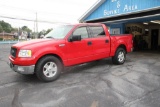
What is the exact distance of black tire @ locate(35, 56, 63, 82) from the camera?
487 cm

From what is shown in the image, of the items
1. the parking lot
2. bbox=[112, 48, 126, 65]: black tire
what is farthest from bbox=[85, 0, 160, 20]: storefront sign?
the parking lot

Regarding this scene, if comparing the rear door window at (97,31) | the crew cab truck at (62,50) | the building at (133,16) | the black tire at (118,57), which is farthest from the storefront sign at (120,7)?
the rear door window at (97,31)

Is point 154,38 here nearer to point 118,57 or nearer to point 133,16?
point 133,16

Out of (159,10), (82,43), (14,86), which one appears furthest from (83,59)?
(159,10)

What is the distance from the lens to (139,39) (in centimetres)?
1695

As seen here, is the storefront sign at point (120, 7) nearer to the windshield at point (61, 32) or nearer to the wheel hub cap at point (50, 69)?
the windshield at point (61, 32)

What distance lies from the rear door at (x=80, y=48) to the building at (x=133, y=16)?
502 centimetres

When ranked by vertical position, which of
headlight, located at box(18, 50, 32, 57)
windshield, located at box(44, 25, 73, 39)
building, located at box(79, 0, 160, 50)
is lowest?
headlight, located at box(18, 50, 32, 57)

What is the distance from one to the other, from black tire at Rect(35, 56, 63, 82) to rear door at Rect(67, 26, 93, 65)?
Answer: 0.54 metres

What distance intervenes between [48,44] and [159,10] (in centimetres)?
720

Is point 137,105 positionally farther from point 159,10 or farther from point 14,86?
point 159,10

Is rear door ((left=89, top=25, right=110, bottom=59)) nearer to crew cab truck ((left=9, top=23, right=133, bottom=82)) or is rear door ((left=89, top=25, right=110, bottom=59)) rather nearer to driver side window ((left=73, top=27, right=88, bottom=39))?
crew cab truck ((left=9, top=23, right=133, bottom=82))

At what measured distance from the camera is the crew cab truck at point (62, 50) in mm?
4750

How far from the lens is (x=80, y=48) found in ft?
19.1
